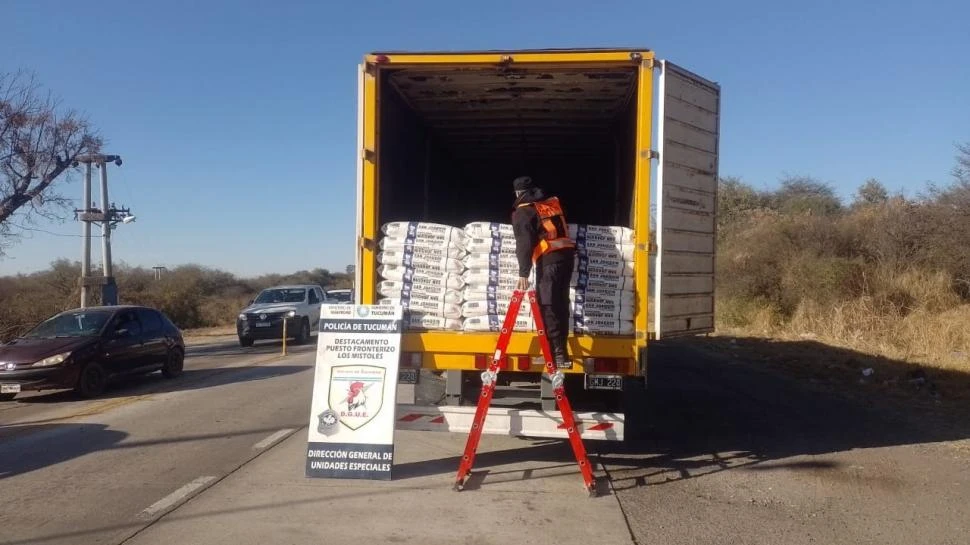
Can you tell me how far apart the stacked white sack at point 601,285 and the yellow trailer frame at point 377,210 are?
81 millimetres

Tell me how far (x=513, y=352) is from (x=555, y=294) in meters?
0.65

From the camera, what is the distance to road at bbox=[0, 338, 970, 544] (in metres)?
5.78

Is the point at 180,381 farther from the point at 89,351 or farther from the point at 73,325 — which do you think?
the point at 89,351

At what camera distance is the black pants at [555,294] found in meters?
6.66

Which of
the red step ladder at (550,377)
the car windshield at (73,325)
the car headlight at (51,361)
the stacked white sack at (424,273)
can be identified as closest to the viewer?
the red step ladder at (550,377)

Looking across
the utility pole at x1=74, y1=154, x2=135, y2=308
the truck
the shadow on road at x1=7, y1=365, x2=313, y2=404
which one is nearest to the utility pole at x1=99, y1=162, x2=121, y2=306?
the utility pole at x1=74, y1=154, x2=135, y2=308

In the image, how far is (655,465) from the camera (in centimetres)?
768

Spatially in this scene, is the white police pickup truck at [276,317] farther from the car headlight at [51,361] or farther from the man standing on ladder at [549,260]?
the man standing on ladder at [549,260]

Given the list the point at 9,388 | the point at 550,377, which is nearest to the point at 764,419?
the point at 550,377

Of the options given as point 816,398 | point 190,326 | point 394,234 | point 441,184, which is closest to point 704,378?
point 816,398

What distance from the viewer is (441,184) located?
36.9 ft

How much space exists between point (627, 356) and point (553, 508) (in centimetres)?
148

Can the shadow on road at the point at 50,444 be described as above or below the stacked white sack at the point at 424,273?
below

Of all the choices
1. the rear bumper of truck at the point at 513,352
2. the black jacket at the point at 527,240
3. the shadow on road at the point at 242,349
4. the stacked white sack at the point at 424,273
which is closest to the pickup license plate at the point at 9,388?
the stacked white sack at the point at 424,273
